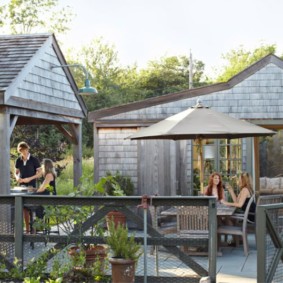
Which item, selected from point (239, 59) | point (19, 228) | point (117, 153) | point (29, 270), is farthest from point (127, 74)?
point (29, 270)

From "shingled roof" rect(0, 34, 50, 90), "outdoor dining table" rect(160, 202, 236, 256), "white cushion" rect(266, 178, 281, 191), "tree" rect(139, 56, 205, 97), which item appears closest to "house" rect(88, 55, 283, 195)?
"shingled roof" rect(0, 34, 50, 90)

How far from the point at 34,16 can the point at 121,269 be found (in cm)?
2782

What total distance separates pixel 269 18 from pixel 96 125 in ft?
91.3

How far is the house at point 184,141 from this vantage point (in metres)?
13.2

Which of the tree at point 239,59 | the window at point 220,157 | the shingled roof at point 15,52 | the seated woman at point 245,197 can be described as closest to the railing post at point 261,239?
the seated woman at point 245,197

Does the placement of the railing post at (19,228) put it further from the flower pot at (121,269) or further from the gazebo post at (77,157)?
the gazebo post at (77,157)

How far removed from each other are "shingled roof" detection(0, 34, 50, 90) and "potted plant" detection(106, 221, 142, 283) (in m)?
4.69

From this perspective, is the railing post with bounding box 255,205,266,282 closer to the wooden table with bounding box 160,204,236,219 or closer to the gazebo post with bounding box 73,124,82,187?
the wooden table with bounding box 160,204,236,219

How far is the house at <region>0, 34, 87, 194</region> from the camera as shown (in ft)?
33.3

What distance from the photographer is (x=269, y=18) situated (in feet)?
128

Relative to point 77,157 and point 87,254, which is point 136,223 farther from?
point 77,157

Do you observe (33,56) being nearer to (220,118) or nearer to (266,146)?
(220,118)

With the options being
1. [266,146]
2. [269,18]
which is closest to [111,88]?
[269,18]

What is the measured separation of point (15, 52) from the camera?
463 inches
